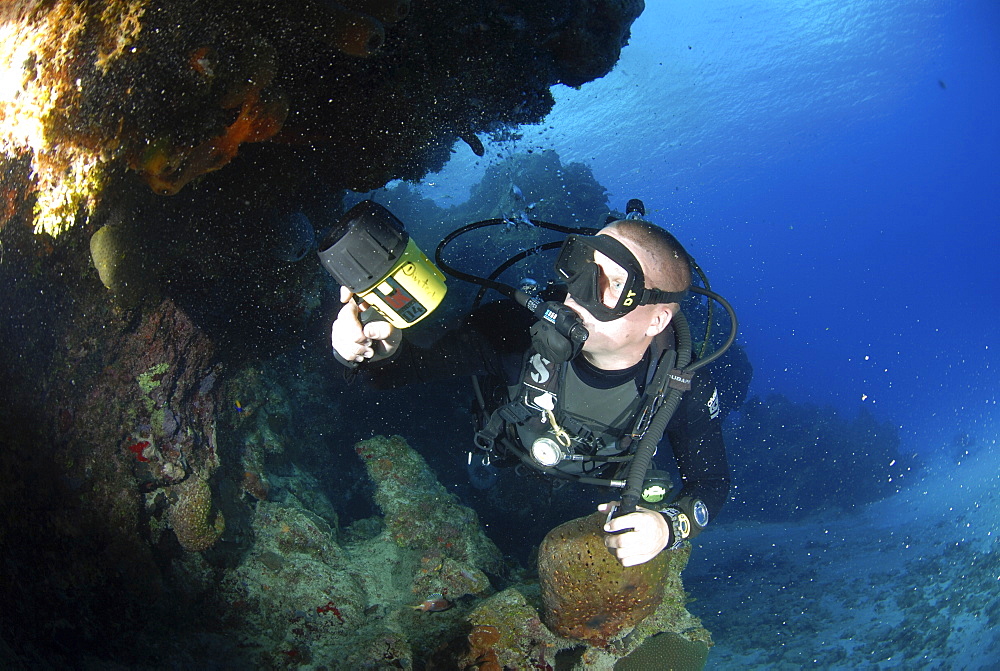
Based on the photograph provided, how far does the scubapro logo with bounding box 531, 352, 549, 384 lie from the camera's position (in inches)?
128

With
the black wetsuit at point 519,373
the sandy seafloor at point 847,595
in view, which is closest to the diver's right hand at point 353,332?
the black wetsuit at point 519,373

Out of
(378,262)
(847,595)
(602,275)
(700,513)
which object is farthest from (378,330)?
(847,595)

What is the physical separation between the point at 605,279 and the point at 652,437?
99 cm

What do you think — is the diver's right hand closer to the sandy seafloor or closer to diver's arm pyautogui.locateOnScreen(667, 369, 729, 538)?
diver's arm pyautogui.locateOnScreen(667, 369, 729, 538)

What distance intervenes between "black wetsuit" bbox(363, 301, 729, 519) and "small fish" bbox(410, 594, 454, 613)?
185 cm

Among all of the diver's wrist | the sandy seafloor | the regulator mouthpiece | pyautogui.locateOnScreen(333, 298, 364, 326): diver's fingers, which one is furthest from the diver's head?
the sandy seafloor

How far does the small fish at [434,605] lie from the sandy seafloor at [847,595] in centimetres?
644

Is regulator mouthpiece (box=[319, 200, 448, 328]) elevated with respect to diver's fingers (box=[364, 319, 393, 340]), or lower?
elevated

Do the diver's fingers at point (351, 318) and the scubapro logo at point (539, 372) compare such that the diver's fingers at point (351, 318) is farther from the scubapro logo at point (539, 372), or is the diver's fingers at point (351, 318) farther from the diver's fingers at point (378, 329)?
the scubapro logo at point (539, 372)

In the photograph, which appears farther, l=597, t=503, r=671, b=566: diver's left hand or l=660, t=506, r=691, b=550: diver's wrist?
l=660, t=506, r=691, b=550: diver's wrist

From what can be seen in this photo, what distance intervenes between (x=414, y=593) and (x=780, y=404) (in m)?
19.3

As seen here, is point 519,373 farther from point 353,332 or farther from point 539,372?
point 353,332

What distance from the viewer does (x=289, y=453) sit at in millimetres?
4848

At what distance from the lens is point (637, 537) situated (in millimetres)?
2471
